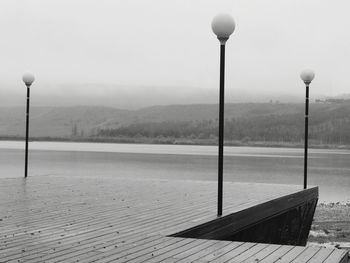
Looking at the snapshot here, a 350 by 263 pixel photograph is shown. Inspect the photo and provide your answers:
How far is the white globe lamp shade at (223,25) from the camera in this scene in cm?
812

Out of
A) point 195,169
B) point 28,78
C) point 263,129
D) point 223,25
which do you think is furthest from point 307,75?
point 263,129

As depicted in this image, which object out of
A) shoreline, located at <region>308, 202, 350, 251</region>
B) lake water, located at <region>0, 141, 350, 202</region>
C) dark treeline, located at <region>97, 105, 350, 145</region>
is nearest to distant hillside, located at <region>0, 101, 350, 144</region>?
dark treeline, located at <region>97, 105, 350, 145</region>

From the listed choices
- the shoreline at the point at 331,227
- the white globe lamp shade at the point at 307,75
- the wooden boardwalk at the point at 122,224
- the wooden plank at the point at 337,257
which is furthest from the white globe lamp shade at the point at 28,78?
the wooden plank at the point at 337,257

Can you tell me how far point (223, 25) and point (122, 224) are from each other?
124 inches

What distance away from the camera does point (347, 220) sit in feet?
57.1

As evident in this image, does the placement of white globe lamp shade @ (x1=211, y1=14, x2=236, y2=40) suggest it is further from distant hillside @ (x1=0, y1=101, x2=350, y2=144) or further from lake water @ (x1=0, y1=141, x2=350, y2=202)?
distant hillside @ (x1=0, y1=101, x2=350, y2=144)

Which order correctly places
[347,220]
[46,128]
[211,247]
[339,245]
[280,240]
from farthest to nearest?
[46,128] → [347,220] → [339,245] → [280,240] → [211,247]

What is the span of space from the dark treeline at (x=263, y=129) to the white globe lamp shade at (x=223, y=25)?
142 meters

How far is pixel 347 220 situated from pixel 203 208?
974cm

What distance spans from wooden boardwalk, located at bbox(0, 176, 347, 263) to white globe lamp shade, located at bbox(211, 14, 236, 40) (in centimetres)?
265

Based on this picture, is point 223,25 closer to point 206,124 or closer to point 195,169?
point 195,169

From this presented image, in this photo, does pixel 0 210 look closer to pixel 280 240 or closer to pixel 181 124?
pixel 280 240

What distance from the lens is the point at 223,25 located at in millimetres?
8133

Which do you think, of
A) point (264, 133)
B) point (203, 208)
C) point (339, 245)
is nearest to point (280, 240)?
point (339, 245)
